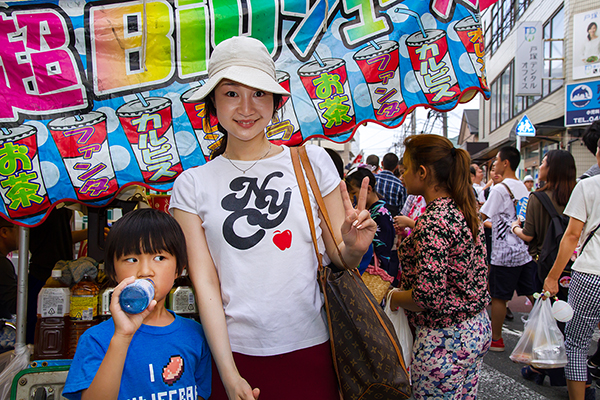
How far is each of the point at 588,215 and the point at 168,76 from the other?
3302 mm

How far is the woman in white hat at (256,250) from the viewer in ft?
5.25

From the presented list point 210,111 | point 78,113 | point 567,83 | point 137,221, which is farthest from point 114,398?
point 567,83

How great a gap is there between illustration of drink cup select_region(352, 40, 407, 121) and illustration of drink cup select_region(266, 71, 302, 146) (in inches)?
20.5

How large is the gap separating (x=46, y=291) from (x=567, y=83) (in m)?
18.2

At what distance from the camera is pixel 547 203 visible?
400cm

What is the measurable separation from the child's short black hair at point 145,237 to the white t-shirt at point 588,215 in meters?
3.05

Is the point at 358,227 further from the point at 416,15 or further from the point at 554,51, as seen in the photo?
the point at 554,51

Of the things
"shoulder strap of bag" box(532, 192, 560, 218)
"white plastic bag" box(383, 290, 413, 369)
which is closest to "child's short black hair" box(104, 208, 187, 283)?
"white plastic bag" box(383, 290, 413, 369)

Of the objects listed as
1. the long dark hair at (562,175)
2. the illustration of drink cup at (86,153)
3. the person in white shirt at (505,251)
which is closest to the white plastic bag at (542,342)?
the long dark hair at (562,175)

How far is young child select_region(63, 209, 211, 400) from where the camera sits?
146 cm

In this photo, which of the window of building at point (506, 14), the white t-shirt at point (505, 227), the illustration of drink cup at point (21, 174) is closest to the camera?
the illustration of drink cup at point (21, 174)

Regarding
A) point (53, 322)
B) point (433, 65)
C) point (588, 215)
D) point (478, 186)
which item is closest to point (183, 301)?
point (53, 322)

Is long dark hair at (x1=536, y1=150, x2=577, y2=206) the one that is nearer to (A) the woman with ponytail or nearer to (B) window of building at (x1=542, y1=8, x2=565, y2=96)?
(A) the woman with ponytail

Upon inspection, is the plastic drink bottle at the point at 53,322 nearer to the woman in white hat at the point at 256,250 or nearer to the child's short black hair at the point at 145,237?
the child's short black hair at the point at 145,237
